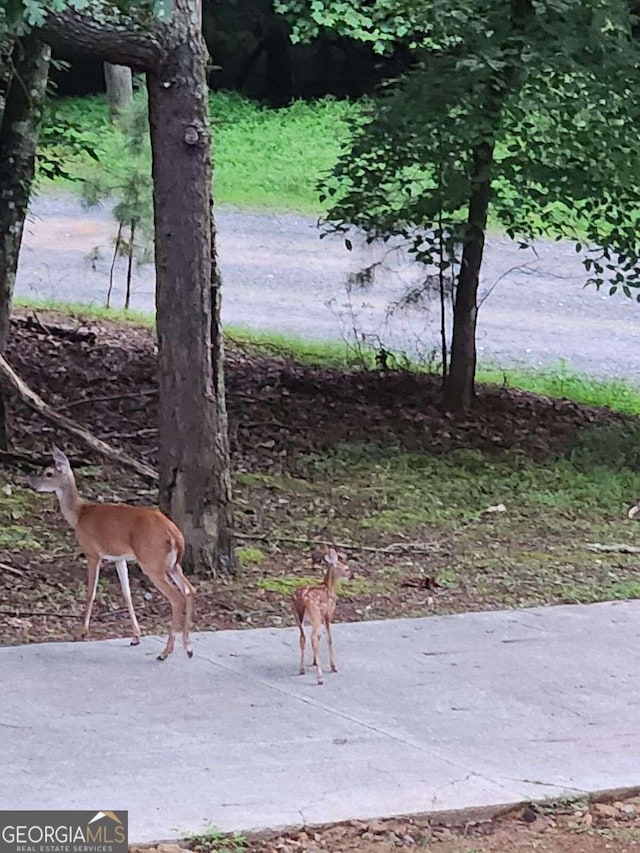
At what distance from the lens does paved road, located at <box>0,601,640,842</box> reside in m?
4.75

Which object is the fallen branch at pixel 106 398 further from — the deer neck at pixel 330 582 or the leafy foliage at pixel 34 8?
the deer neck at pixel 330 582

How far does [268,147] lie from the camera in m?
30.7

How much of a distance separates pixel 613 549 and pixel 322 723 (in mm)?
3762

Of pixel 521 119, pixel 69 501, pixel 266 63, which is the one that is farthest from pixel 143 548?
pixel 266 63

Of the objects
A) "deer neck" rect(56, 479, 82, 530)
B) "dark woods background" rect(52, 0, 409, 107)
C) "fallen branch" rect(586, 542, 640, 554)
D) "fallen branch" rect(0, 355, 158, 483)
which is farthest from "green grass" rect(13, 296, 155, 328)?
"dark woods background" rect(52, 0, 409, 107)

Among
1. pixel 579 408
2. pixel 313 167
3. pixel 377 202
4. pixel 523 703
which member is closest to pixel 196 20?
pixel 523 703

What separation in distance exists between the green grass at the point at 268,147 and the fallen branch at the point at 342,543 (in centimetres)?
1673

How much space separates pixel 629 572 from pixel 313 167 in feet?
71.2

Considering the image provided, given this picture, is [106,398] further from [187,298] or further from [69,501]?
[69,501]

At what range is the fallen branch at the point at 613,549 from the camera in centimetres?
879

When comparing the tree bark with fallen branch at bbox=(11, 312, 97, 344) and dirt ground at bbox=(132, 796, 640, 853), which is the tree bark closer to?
dirt ground at bbox=(132, 796, 640, 853)

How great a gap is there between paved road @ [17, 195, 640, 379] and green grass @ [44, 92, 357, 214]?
5.45ft

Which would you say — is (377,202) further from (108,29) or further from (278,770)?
(278,770)

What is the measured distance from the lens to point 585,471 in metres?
11.2
